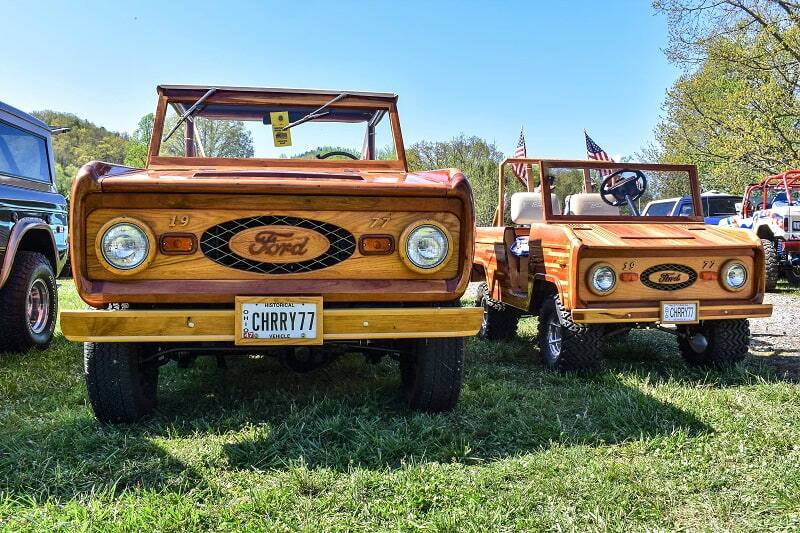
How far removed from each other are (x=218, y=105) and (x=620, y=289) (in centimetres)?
294

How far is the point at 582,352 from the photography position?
4.17 metres

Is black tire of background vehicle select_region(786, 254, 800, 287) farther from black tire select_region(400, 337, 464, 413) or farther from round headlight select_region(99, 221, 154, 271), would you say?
round headlight select_region(99, 221, 154, 271)

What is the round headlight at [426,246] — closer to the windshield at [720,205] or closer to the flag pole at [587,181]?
the flag pole at [587,181]

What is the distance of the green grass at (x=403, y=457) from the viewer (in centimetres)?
225

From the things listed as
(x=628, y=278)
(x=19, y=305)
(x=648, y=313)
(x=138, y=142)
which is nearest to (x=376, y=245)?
(x=628, y=278)

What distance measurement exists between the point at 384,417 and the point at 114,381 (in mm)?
1360

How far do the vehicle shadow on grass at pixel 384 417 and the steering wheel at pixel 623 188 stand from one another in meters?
1.81

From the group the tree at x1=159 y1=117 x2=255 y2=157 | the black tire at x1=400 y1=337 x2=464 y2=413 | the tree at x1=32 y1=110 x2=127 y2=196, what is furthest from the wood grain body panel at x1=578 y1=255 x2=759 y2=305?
the tree at x1=32 y1=110 x2=127 y2=196

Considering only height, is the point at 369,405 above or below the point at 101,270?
below

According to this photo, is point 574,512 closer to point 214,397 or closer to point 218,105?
point 214,397

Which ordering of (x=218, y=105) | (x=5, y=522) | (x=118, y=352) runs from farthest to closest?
(x=218, y=105) → (x=118, y=352) → (x=5, y=522)

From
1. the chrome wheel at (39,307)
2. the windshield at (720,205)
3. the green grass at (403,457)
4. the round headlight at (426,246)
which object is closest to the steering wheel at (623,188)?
the green grass at (403,457)

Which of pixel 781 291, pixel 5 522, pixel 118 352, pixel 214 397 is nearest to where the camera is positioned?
pixel 5 522

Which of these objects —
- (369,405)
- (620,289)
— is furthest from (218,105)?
→ (620,289)
